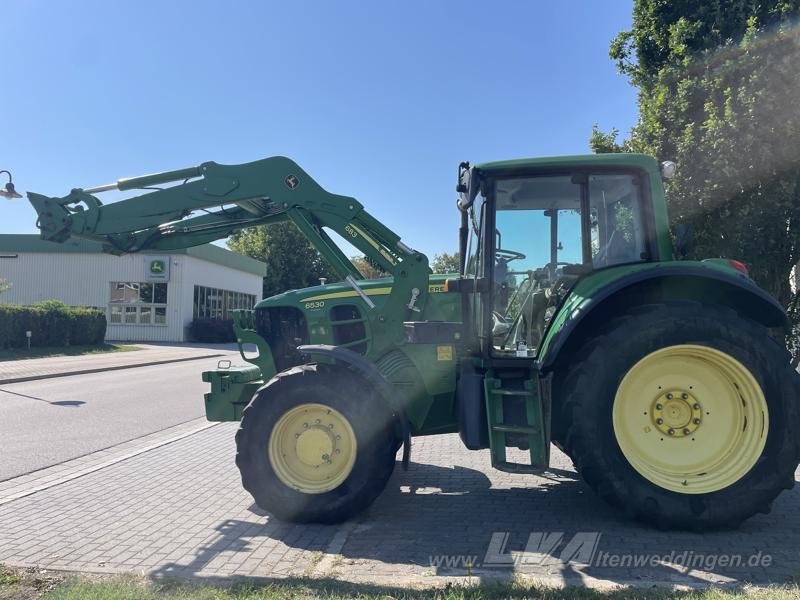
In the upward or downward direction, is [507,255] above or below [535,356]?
above

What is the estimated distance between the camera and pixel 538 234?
16.1ft

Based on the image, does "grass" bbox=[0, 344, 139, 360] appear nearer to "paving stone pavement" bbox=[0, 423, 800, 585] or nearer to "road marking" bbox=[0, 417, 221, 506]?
"road marking" bbox=[0, 417, 221, 506]

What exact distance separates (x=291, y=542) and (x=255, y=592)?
833 millimetres

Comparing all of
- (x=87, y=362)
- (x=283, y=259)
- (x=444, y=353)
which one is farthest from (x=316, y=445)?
(x=283, y=259)

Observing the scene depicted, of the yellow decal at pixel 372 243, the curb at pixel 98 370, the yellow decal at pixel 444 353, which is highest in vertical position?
the yellow decal at pixel 372 243

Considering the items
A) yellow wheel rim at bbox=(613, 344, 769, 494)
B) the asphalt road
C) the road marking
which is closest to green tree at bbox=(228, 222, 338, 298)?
the asphalt road

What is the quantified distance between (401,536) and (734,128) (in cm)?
680

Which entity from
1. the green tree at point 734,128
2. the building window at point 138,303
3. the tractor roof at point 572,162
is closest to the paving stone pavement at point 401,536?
the tractor roof at point 572,162

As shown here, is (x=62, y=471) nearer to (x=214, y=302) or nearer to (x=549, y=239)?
(x=549, y=239)

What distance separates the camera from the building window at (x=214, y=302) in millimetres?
35812

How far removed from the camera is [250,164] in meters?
5.26

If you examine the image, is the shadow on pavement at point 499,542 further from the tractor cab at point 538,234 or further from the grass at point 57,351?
the grass at point 57,351

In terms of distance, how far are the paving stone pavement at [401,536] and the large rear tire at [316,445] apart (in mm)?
210

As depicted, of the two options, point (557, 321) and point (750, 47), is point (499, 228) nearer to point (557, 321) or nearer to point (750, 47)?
point (557, 321)
